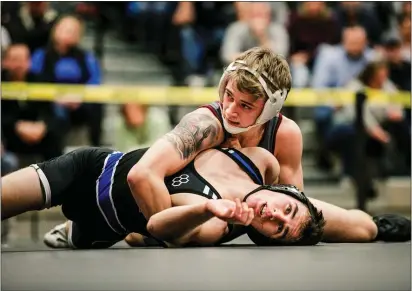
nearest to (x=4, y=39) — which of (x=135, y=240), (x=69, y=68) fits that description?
(x=69, y=68)

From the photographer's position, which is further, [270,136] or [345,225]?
[345,225]

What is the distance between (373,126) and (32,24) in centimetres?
186

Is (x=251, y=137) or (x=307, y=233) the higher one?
(x=251, y=137)

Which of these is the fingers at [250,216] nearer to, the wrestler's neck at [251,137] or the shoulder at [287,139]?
the wrestler's neck at [251,137]

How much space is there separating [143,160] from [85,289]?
27.1 inches

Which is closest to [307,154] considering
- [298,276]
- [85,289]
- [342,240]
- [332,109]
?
[332,109]

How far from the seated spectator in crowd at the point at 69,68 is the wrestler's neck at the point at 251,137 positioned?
4.70 feet

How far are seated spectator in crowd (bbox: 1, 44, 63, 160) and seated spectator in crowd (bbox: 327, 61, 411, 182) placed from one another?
135cm

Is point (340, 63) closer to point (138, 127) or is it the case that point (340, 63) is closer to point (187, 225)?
point (138, 127)

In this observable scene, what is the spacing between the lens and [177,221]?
2328 millimetres

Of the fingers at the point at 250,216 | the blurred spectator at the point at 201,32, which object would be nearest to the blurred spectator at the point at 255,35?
the blurred spectator at the point at 201,32

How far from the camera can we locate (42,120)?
13.1ft

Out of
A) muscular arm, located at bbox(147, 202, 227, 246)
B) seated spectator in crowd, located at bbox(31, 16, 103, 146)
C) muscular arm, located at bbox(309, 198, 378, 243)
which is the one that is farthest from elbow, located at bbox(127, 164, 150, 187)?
seated spectator in crowd, located at bbox(31, 16, 103, 146)

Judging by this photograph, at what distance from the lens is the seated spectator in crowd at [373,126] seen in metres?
4.30
